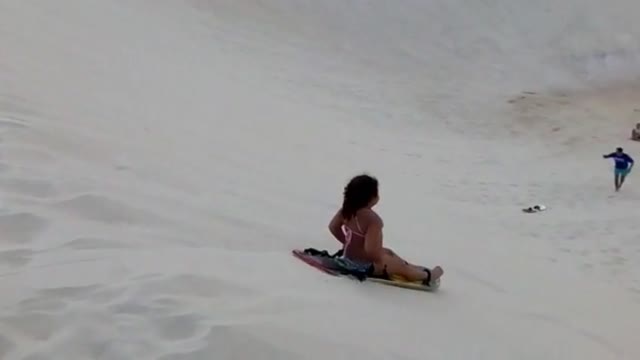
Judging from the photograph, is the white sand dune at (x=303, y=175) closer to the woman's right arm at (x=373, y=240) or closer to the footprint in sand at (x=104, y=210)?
the footprint in sand at (x=104, y=210)

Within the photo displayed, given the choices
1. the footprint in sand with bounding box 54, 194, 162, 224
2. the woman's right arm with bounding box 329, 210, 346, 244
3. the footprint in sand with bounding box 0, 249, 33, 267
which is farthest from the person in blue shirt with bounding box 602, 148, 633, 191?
the footprint in sand with bounding box 0, 249, 33, 267

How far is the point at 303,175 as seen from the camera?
418 inches

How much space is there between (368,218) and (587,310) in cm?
226

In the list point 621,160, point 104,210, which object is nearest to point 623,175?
point 621,160

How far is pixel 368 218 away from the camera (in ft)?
18.5

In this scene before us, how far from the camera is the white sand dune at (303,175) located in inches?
177

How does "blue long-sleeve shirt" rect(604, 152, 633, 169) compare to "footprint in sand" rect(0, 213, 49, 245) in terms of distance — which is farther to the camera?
"blue long-sleeve shirt" rect(604, 152, 633, 169)

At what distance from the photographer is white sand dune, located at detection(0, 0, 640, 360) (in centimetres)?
449

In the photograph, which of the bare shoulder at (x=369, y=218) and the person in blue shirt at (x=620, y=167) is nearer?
the bare shoulder at (x=369, y=218)

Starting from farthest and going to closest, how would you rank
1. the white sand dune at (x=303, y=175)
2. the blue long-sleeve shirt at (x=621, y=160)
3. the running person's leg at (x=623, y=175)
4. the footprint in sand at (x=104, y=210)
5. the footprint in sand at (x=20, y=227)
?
the running person's leg at (x=623, y=175), the blue long-sleeve shirt at (x=621, y=160), the footprint in sand at (x=104, y=210), the footprint in sand at (x=20, y=227), the white sand dune at (x=303, y=175)

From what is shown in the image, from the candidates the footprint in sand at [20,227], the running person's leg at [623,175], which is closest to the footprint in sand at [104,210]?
the footprint in sand at [20,227]

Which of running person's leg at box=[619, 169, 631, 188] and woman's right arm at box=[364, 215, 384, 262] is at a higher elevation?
running person's leg at box=[619, 169, 631, 188]

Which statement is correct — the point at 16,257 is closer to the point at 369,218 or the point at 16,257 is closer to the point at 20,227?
the point at 20,227

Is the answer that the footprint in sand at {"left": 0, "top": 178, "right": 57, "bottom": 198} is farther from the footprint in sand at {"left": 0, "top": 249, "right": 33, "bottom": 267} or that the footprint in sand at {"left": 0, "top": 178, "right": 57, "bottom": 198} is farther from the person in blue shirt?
the person in blue shirt
